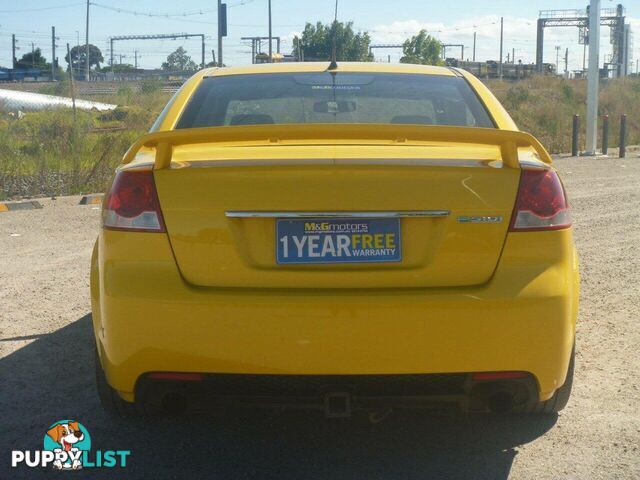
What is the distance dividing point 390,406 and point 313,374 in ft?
0.97

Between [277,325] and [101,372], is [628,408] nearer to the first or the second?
[277,325]

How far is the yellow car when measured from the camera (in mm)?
3002

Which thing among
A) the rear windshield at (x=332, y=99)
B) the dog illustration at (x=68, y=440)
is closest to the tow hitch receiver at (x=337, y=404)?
the dog illustration at (x=68, y=440)

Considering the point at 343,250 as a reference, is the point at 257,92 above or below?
above

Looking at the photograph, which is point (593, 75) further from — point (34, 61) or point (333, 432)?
point (34, 61)

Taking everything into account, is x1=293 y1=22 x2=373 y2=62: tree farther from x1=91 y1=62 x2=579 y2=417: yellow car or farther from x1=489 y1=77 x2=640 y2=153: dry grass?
x1=91 y1=62 x2=579 y2=417: yellow car

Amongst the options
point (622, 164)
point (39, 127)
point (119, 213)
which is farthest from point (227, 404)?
point (622, 164)

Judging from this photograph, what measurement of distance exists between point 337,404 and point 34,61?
109 metres

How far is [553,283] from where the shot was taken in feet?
10.2

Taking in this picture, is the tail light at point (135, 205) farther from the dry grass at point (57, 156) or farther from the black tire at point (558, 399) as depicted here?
the dry grass at point (57, 156)

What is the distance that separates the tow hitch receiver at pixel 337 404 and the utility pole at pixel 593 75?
19.7 meters

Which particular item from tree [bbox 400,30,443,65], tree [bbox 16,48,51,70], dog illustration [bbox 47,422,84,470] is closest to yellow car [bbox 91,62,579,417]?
dog illustration [bbox 47,422,84,470]

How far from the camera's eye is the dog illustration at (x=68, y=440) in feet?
11.5

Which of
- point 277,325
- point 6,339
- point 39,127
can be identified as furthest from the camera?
point 39,127
